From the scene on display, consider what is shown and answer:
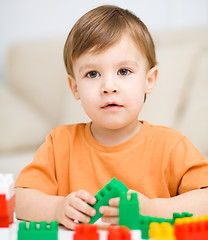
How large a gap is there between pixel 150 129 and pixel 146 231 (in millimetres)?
430

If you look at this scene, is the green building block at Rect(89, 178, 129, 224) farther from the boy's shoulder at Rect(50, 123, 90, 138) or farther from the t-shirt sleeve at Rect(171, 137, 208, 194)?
the boy's shoulder at Rect(50, 123, 90, 138)

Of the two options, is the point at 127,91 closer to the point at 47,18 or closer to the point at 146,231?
the point at 146,231

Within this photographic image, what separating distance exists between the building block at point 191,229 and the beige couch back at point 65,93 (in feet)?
3.27

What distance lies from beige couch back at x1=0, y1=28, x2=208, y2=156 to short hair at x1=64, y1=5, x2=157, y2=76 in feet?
2.12

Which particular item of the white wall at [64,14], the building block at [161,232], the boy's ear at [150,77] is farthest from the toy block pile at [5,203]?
the white wall at [64,14]

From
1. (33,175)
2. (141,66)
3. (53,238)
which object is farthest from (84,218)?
(141,66)

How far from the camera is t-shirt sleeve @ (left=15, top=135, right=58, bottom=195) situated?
36.3 inches

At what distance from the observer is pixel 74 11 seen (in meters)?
2.21

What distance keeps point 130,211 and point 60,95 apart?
4.17 ft

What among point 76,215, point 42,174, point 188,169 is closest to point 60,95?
point 42,174

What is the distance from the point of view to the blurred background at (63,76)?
1608 mm

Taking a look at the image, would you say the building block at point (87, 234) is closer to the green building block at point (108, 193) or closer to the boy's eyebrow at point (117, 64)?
the green building block at point (108, 193)

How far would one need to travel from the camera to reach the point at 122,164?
942 mm

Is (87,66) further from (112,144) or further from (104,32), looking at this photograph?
(112,144)
